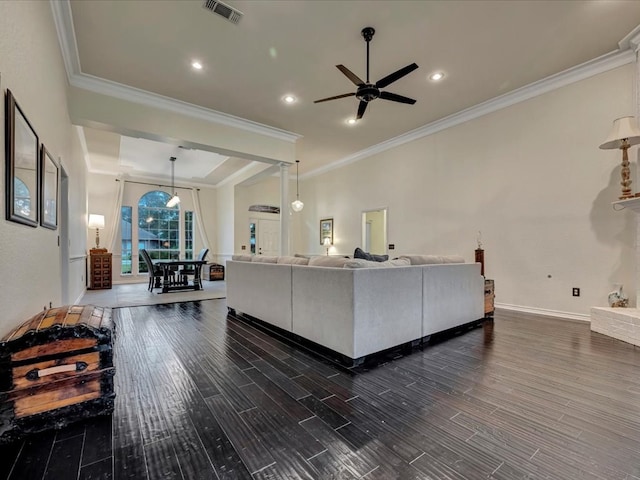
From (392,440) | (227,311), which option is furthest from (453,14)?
(227,311)

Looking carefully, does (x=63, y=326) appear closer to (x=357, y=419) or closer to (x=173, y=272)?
(x=357, y=419)

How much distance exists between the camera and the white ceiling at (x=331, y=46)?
2895 mm

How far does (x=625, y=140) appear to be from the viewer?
322 cm

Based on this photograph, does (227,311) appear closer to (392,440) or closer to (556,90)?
(392,440)

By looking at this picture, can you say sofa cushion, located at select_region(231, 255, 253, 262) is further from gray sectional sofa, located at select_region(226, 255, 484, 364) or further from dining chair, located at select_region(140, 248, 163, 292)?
dining chair, located at select_region(140, 248, 163, 292)

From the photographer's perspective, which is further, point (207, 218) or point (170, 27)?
point (207, 218)

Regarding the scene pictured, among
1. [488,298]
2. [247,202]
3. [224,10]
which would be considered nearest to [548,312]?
[488,298]

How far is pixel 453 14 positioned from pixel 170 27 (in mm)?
2979

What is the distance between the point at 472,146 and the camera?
16.8ft

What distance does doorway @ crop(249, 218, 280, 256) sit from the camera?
29.6ft

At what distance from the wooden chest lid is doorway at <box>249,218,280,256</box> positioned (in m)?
6.97

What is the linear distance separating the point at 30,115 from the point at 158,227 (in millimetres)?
7625

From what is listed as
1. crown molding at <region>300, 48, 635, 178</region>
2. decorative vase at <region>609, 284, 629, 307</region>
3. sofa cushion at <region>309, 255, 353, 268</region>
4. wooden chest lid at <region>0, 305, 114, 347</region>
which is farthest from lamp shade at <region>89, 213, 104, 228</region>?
decorative vase at <region>609, 284, 629, 307</region>

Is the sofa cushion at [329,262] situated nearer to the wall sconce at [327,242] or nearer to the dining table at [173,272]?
the dining table at [173,272]
